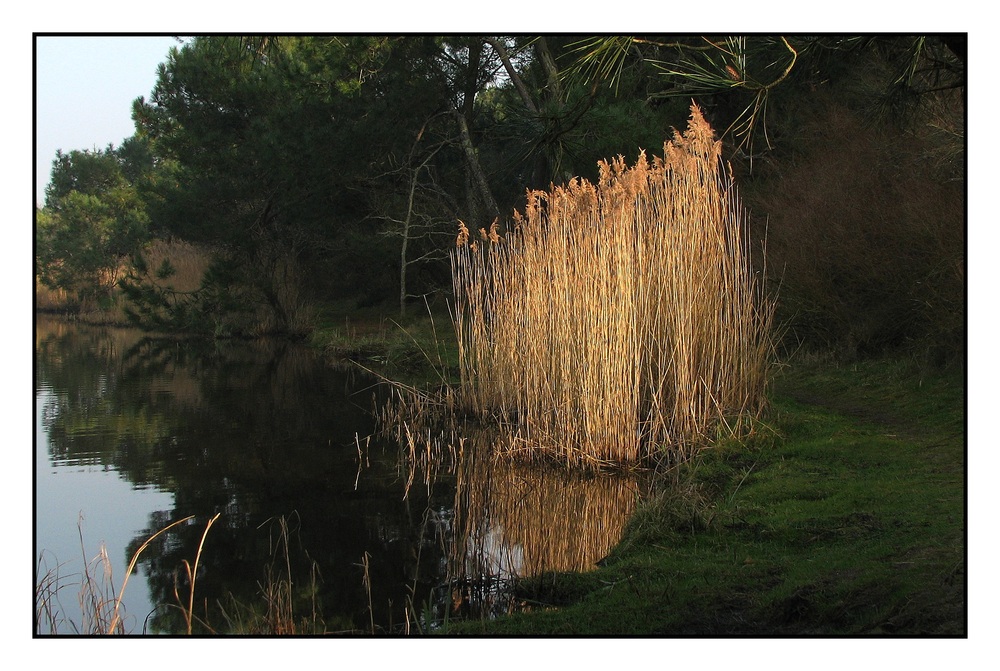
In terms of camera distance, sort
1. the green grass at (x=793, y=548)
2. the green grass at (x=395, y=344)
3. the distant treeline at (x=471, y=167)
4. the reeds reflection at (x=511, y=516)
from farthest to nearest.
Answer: the green grass at (x=395, y=344)
the distant treeline at (x=471, y=167)
the reeds reflection at (x=511, y=516)
the green grass at (x=793, y=548)

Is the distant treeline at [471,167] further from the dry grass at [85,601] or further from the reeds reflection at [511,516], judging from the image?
the dry grass at [85,601]

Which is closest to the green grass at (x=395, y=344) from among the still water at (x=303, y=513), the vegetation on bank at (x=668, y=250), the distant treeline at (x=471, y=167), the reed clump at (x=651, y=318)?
the vegetation on bank at (x=668, y=250)

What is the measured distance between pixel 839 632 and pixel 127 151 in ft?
87.0

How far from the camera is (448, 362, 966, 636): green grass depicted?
9.76ft

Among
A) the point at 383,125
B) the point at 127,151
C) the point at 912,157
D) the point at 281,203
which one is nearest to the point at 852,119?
the point at 912,157

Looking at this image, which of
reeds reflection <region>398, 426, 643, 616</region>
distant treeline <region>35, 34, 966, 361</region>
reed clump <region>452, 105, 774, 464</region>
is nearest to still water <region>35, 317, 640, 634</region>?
reeds reflection <region>398, 426, 643, 616</region>

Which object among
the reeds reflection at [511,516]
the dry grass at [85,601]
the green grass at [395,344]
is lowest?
the dry grass at [85,601]

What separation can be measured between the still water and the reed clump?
38cm

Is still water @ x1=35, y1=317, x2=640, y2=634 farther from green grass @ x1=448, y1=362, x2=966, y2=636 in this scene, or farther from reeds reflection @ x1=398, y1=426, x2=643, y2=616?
green grass @ x1=448, y1=362, x2=966, y2=636

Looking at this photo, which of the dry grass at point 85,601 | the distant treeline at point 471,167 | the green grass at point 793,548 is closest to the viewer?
the green grass at point 793,548

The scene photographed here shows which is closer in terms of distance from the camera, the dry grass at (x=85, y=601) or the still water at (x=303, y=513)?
the dry grass at (x=85, y=601)

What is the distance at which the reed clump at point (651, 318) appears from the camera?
5.29 m

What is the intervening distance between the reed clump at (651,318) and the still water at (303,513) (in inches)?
15.0

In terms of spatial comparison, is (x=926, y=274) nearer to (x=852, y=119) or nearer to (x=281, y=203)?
(x=852, y=119)
